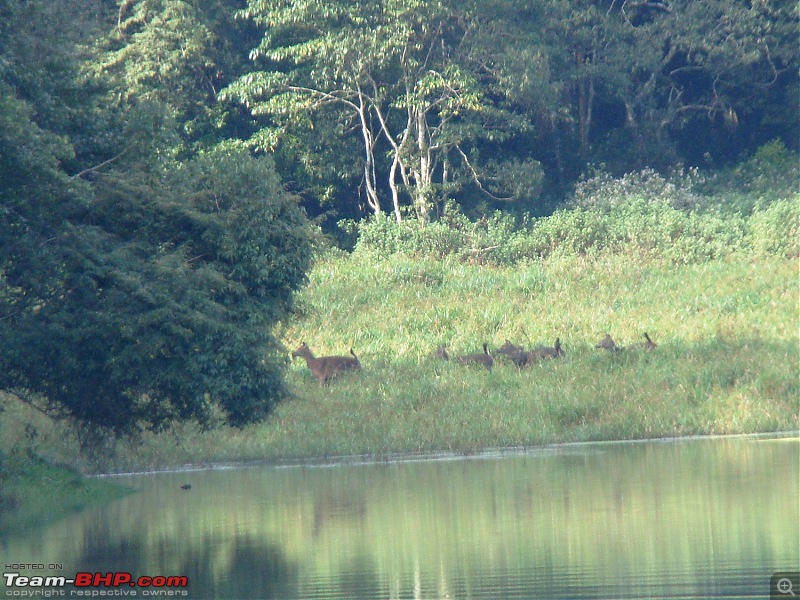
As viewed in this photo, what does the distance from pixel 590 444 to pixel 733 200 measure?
20373mm

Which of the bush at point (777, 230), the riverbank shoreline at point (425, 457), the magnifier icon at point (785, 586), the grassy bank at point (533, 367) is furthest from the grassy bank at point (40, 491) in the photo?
the bush at point (777, 230)

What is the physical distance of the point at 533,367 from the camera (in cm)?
2014

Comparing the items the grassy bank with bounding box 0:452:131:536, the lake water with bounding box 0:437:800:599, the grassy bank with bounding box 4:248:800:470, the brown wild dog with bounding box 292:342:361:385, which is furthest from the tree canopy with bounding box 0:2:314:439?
the brown wild dog with bounding box 292:342:361:385

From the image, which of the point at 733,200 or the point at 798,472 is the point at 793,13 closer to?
the point at 733,200

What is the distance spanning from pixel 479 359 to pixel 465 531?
1087 cm

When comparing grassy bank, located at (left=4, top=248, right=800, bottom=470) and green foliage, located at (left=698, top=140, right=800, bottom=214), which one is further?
green foliage, located at (left=698, top=140, right=800, bottom=214)

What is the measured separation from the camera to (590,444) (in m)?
16.5

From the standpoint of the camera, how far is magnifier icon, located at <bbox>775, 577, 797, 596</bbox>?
23.9ft

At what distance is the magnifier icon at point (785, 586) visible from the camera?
286 inches

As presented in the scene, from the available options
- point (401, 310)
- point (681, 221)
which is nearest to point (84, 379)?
point (401, 310)

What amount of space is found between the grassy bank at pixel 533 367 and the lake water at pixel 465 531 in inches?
69.6

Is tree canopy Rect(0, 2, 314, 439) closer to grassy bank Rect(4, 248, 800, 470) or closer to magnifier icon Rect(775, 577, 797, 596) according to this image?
grassy bank Rect(4, 248, 800, 470)

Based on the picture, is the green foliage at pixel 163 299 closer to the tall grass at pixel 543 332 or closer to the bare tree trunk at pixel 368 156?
the tall grass at pixel 543 332

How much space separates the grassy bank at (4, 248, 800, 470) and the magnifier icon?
880 centimetres
